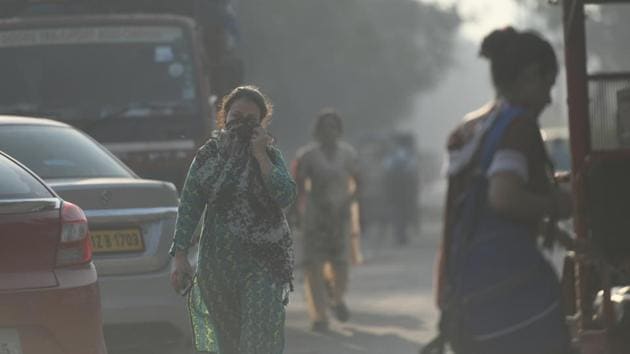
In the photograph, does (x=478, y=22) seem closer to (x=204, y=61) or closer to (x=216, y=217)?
(x=204, y=61)

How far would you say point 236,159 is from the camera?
8234 mm

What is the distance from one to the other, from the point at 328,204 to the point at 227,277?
330 inches

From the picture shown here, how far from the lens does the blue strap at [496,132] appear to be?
5742 mm

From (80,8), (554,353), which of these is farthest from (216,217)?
(80,8)

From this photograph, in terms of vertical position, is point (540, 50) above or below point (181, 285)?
above

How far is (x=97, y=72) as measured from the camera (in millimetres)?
14805

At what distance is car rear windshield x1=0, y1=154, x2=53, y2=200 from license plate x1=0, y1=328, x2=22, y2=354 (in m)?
0.64

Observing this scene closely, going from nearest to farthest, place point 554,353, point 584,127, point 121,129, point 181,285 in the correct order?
point 554,353 → point 181,285 → point 584,127 → point 121,129

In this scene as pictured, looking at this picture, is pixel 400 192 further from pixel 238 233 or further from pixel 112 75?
pixel 238 233

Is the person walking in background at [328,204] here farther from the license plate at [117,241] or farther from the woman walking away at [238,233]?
the woman walking away at [238,233]

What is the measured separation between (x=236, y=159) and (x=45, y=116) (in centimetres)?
653

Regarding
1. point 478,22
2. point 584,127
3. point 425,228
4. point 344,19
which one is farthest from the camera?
point 478,22

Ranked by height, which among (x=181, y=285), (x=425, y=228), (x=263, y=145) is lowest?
(x=425, y=228)

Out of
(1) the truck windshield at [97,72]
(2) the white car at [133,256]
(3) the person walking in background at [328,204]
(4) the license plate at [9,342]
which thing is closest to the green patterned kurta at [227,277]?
(4) the license plate at [9,342]
